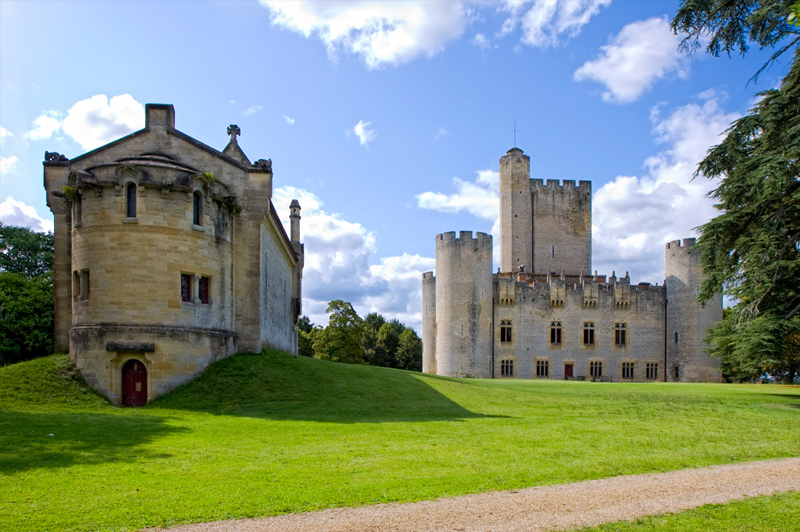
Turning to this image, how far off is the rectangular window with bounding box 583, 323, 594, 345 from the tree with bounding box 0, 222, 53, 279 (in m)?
42.3

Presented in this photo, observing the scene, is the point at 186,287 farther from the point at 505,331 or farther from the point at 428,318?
the point at 428,318

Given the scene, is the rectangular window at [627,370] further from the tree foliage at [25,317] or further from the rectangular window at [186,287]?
the tree foliage at [25,317]

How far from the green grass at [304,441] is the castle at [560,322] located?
85.1 ft

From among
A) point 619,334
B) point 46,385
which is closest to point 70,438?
point 46,385

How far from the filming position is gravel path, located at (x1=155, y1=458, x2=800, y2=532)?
298 inches

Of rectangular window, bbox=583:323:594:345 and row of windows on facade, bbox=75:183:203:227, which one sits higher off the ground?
row of windows on facade, bbox=75:183:203:227

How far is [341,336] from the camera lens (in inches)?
2323

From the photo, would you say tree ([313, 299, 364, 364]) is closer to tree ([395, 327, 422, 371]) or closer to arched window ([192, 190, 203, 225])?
tree ([395, 327, 422, 371])

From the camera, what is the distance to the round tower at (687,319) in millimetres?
53156

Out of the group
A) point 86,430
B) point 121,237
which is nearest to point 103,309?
point 121,237

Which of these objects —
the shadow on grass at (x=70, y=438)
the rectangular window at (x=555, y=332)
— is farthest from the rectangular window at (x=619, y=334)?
the shadow on grass at (x=70, y=438)

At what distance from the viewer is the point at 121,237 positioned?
2211 centimetres

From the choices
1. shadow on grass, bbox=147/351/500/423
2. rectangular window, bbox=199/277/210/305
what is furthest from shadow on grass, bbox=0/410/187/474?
rectangular window, bbox=199/277/210/305

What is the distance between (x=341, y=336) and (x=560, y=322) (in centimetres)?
2033
